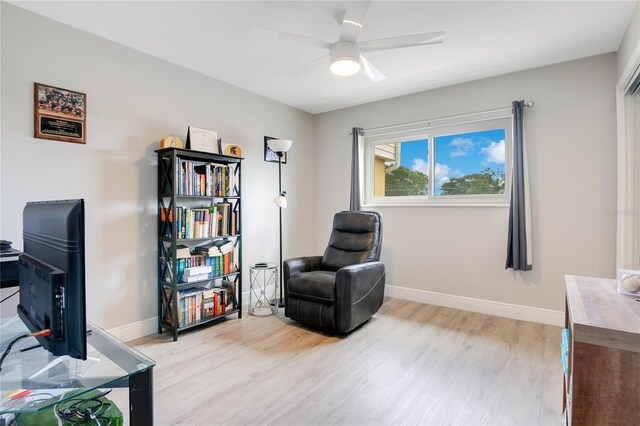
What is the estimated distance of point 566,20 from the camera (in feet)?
7.52

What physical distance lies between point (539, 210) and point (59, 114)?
13.4 ft

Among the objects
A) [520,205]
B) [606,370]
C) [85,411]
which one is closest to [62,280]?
[85,411]

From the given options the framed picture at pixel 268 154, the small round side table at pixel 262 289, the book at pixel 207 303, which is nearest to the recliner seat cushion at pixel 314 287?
the small round side table at pixel 262 289

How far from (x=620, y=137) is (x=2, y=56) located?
4.48 metres

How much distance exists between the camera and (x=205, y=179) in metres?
3.01

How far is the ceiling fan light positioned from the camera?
2.12m

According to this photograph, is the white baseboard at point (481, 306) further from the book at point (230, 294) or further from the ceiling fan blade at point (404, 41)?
the ceiling fan blade at point (404, 41)

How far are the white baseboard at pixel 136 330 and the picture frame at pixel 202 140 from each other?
62.6 inches

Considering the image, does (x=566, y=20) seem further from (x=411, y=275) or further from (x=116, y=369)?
(x=116, y=369)

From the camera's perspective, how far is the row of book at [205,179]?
9.27 ft

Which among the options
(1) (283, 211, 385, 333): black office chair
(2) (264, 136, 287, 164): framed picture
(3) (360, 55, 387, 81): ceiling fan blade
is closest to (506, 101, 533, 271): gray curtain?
(1) (283, 211, 385, 333): black office chair

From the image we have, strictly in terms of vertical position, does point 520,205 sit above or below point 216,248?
above

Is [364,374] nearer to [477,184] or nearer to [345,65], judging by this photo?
[345,65]

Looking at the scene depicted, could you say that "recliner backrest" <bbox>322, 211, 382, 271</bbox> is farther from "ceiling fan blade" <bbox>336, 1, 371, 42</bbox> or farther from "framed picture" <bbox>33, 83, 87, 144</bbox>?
"framed picture" <bbox>33, 83, 87, 144</bbox>
